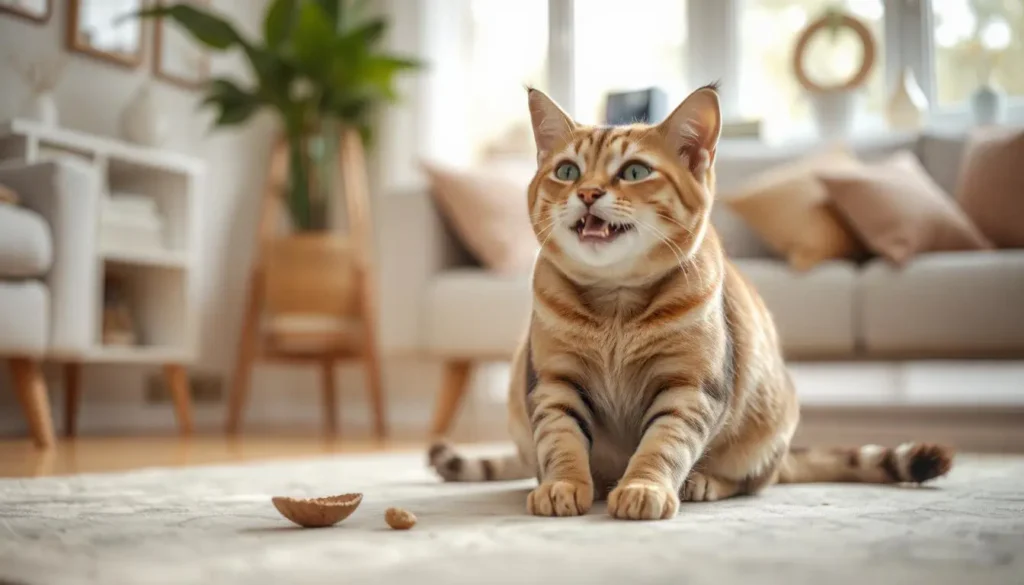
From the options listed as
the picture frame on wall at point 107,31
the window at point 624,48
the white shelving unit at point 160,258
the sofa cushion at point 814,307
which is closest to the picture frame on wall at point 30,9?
the picture frame on wall at point 107,31

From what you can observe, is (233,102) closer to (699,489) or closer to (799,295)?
(799,295)

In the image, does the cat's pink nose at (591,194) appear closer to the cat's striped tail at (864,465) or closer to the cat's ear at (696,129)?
the cat's ear at (696,129)

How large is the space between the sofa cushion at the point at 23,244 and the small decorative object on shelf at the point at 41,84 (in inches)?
28.2

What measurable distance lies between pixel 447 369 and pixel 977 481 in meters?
1.81

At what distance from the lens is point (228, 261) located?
4.27 m

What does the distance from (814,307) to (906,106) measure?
128 cm

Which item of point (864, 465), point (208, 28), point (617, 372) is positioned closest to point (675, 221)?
point (617, 372)

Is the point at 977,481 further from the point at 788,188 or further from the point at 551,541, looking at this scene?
the point at 788,188

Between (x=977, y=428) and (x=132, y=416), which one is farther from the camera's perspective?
(x=132, y=416)

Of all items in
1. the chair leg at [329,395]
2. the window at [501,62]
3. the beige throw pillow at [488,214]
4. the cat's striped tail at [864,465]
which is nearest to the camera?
the cat's striped tail at [864,465]

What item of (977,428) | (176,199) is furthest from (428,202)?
(977,428)

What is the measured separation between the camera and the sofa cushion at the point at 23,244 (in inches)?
93.1

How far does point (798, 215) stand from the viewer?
287 centimetres

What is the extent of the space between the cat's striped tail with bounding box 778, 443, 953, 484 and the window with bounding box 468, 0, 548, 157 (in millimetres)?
2966
